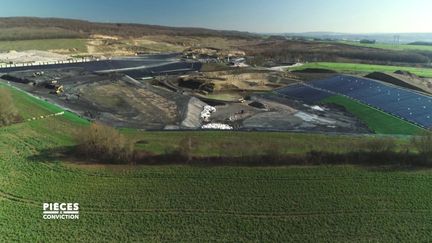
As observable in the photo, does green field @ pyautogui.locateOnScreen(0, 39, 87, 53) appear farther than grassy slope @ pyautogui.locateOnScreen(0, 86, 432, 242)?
Yes

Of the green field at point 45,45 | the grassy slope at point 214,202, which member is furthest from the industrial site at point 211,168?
the green field at point 45,45

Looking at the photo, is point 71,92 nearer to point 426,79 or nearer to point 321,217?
point 321,217

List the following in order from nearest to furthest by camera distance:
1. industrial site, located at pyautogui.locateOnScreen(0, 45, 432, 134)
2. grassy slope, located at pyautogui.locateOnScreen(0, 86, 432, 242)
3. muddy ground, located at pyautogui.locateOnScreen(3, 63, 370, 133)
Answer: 1. grassy slope, located at pyautogui.locateOnScreen(0, 86, 432, 242)
2. muddy ground, located at pyautogui.locateOnScreen(3, 63, 370, 133)
3. industrial site, located at pyautogui.locateOnScreen(0, 45, 432, 134)

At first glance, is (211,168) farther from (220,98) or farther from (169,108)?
(220,98)

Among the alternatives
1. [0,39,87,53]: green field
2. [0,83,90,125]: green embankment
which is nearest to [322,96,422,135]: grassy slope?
[0,83,90,125]: green embankment

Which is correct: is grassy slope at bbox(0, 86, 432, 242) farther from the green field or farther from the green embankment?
the green field

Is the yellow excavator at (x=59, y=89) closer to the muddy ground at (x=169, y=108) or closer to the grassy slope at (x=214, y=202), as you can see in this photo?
the muddy ground at (x=169, y=108)

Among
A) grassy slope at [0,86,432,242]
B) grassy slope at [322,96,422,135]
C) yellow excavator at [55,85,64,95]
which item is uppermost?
yellow excavator at [55,85,64,95]
